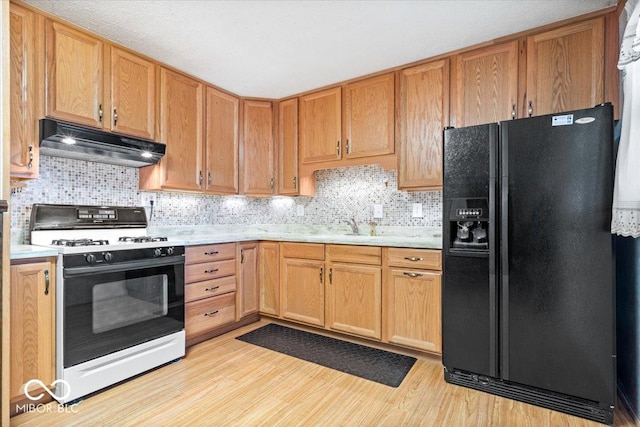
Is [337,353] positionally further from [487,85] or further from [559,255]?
[487,85]

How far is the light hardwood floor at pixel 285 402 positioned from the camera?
5.64 ft

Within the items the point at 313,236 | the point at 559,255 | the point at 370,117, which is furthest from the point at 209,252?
the point at 559,255

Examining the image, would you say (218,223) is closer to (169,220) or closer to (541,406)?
(169,220)

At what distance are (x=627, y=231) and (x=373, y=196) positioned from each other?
195 centimetres

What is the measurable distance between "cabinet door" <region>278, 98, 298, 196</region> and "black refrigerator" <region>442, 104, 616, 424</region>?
169cm

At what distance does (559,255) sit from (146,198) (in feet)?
10.1

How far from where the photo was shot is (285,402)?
190 cm

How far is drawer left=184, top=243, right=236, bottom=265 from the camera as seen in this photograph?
2.61 m

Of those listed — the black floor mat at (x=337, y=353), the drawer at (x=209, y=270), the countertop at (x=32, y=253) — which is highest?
the countertop at (x=32, y=253)

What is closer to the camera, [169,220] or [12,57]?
[12,57]

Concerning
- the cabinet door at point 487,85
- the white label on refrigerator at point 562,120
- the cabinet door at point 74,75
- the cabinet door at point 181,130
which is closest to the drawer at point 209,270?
the cabinet door at point 181,130

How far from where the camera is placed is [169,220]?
3.08 m

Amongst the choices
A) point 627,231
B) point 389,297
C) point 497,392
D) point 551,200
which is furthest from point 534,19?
point 497,392

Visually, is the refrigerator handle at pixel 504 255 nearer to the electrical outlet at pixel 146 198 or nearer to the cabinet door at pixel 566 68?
the cabinet door at pixel 566 68
